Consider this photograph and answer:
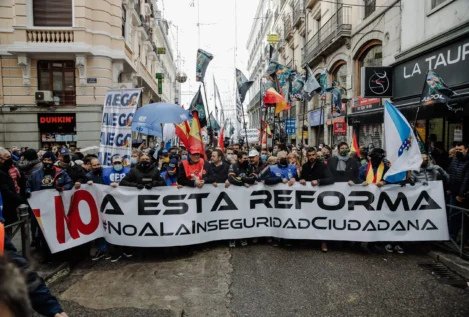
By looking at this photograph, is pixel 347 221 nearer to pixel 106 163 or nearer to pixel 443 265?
pixel 443 265

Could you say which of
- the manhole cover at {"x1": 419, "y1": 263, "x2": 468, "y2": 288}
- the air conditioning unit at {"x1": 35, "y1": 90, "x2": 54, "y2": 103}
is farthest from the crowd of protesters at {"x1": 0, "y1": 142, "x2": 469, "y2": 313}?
the air conditioning unit at {"x1": 35, "y1": 90, "x2": 54, "y2": 103}

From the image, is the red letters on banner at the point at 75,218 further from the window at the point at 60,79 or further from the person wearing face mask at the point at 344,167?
the window at the point at 60,79

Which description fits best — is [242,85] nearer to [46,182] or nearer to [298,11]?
[46,182]

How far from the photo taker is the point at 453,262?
5.33 metres

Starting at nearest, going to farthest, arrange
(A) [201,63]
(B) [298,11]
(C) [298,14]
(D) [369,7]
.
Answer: (A) [201,63]
(D) [369,7]
(C) [298,14]
(B) [298,11]

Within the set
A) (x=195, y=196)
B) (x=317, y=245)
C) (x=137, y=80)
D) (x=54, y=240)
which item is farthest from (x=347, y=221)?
(x=137, y=80)

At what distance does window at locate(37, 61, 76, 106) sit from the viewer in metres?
16.6

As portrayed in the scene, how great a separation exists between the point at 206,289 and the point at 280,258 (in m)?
1.58

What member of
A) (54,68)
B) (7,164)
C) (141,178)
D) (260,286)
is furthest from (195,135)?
(54,68)

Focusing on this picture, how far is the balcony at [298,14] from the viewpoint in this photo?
27017 millimetres

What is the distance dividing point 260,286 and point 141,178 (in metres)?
2.73

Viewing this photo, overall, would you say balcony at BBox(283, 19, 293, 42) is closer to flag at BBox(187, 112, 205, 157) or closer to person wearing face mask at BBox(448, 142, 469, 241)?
flag at BBox(187, 112, 205, 157)

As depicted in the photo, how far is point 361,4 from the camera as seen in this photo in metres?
16.3

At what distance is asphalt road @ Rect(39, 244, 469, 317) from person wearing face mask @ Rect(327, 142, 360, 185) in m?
2.21
